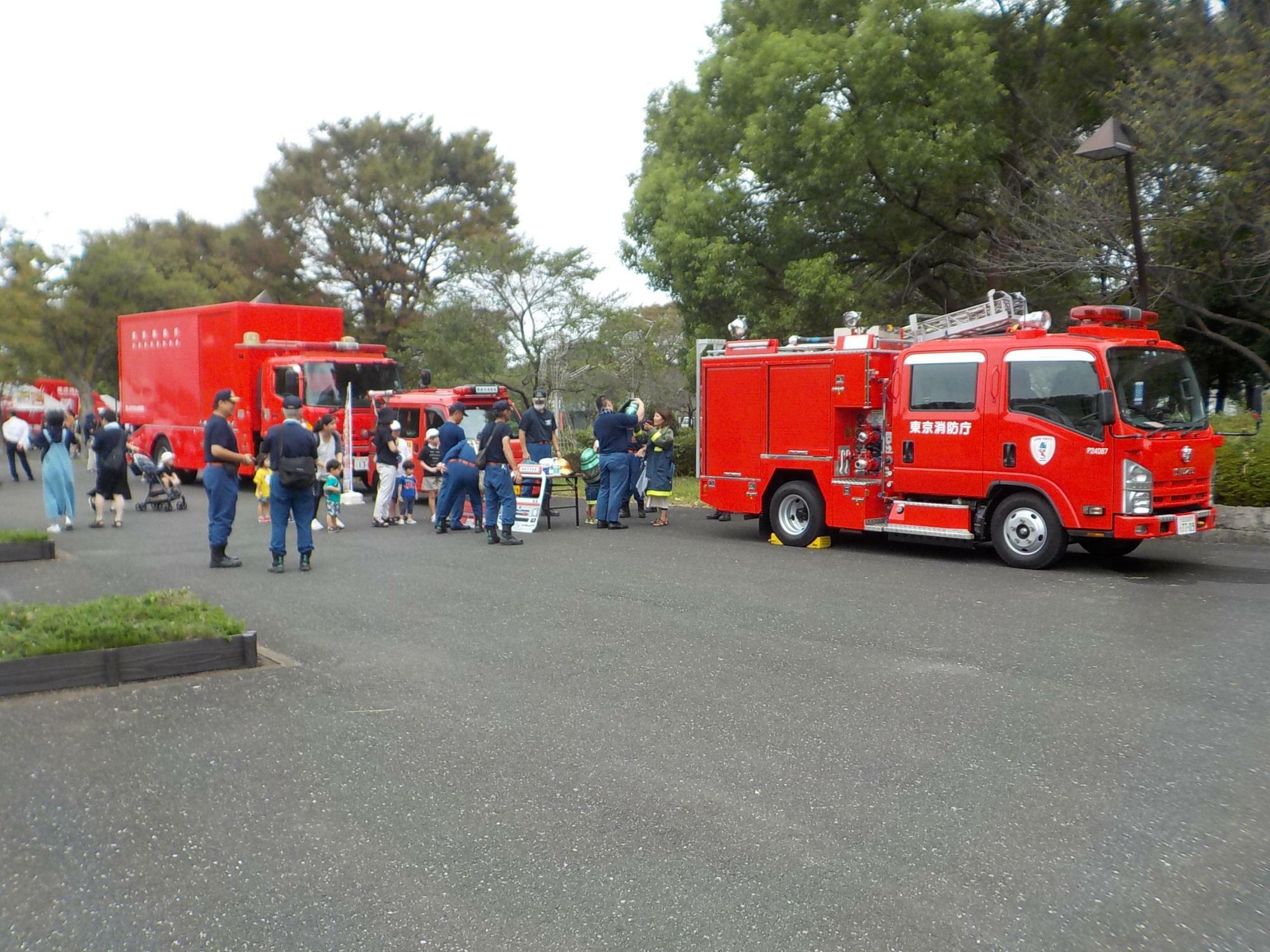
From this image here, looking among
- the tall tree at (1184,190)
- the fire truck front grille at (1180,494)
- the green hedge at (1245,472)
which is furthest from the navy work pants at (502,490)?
the tall tree at (1184,190)

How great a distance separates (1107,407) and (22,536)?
38.1ft

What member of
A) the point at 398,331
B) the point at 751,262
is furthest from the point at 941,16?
the point at 398,331

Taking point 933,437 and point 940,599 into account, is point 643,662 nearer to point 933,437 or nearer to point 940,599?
point 940,599

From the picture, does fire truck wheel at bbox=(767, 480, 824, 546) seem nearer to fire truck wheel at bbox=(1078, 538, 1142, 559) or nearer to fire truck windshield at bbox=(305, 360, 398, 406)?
fire truck wheel at bbox=(1078, 538, 1142, 559)

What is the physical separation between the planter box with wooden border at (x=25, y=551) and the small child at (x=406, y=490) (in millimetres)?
5143

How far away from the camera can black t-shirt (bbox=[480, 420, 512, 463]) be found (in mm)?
14281

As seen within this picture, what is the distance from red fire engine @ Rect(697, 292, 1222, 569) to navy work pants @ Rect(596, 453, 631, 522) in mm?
1718

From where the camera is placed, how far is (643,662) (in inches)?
295

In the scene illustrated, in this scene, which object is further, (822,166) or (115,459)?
(822,166)

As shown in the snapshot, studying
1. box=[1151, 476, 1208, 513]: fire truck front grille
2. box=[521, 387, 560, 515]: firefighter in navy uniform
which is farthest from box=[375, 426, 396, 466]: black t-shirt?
box=[1151, 476, 1208, 513]: fire truck front grille

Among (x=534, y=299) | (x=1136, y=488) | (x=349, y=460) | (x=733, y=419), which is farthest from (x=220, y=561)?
(x=534, y=299)

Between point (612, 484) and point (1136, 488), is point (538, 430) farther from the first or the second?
point (1136, 488)

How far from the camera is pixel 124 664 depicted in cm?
690

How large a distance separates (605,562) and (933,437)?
377 centimetres
